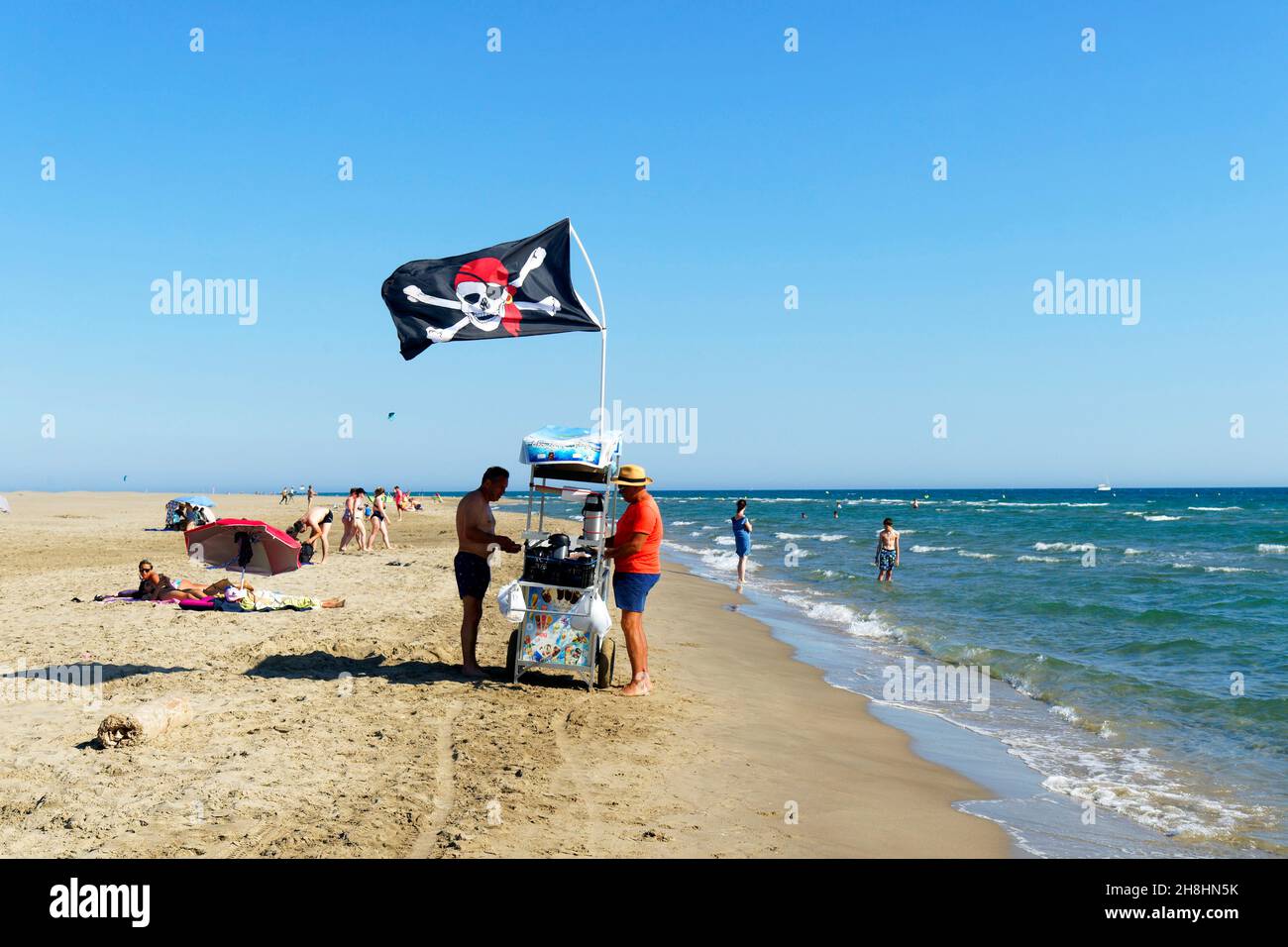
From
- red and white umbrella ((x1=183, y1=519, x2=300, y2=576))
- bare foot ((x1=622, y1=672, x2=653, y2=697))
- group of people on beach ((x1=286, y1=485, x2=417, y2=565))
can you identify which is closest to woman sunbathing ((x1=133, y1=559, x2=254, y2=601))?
red and white umbrella ((x1=183, y1=519, x2=300, y2=576))

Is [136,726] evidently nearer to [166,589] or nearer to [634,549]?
[634,549]

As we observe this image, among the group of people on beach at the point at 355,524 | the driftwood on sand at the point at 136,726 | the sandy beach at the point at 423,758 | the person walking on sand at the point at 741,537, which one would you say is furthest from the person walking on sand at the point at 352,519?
the driftwood on sand at the point at 136,726

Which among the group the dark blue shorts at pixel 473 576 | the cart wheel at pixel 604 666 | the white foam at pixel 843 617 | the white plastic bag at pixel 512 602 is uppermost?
the dark blue shorts at pixel 473 576

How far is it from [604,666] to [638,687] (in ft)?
1.27

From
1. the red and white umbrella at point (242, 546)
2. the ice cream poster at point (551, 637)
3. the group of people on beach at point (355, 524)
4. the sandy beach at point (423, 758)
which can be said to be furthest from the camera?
the group of people on beach at point (355, 524)

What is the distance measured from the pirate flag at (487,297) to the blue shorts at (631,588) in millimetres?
2427

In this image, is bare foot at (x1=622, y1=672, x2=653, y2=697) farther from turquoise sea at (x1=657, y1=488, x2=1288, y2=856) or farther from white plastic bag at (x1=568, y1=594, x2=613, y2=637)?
turquoise sea at (x1=657, y1=488, x2=1288, y2=856)

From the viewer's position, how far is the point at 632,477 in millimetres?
8031

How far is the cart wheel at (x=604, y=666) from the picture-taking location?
818 centimetres

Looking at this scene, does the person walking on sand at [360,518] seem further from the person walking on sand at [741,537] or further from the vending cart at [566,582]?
the vending cart at [566,582]
